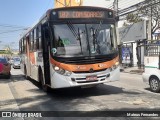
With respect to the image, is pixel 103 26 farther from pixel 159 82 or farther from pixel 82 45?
pixel 159 82

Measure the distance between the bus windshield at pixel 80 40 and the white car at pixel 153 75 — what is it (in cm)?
176

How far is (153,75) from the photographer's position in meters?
12.7

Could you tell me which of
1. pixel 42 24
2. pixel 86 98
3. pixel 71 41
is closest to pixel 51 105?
pixel 86 98

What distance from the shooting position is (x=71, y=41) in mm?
11453

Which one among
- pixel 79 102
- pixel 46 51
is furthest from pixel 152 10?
pixel 79 102

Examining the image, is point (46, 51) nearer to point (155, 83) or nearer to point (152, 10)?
point (155, 83)

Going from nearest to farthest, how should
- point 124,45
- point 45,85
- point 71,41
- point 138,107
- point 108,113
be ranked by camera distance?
point 108,113
point 138,107
point 71,41
point 45,85
point 124,45

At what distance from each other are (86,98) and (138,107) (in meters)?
2.70

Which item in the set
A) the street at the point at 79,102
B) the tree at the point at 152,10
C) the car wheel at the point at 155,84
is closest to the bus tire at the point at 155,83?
the car wheel at the point at 155,84

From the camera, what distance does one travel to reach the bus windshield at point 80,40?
1141 centimetres

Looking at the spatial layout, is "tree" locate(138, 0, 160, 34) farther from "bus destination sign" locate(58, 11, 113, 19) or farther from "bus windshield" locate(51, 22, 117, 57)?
"bus windshield" locate(51, 22, 117, 57)

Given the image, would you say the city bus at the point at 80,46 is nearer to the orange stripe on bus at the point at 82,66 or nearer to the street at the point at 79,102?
the orange stripe on bus at the point at 82,66

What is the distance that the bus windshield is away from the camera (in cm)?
1141

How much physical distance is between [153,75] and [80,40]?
130 inches
